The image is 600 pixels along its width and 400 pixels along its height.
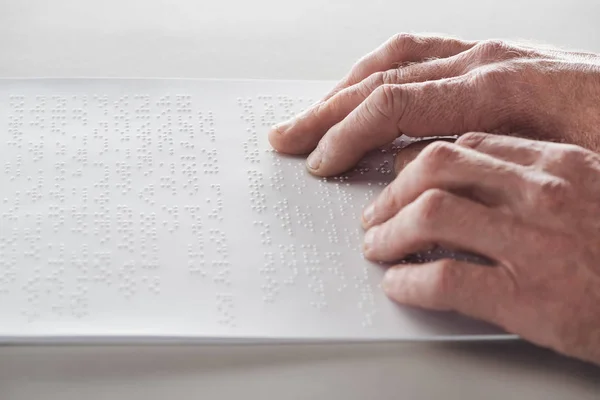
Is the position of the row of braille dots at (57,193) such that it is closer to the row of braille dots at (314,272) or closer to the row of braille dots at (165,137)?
the row of braille dots at (165,137)

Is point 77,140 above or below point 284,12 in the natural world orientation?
below

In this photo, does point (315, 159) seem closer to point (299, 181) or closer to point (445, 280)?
point (299, 181)

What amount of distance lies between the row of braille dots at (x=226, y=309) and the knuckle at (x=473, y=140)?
0.27 meters

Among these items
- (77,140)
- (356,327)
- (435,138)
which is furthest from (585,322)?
(77,140)

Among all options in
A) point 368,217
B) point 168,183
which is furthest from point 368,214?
point 168,183

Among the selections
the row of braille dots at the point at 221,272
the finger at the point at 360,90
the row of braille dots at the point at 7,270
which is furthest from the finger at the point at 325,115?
the row of braille dots at the point at 7,270

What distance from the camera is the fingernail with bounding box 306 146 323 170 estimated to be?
2.97 ft

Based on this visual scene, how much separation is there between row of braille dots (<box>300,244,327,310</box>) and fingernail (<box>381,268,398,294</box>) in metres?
0.06

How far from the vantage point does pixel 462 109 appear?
0.90 metres

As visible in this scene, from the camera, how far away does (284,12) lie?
1.26 m

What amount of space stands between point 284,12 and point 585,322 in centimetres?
74

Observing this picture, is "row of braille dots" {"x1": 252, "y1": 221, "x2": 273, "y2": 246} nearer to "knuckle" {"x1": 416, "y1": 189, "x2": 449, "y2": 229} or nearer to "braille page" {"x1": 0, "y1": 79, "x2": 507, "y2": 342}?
"braille page" {"x1": 0, "y1": 79, "x2": 507, "y2": 342}

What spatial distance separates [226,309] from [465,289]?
211 millimetres

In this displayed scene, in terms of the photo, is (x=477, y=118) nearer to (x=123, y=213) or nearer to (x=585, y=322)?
(x=585, y=322)
